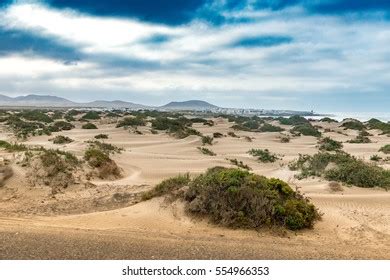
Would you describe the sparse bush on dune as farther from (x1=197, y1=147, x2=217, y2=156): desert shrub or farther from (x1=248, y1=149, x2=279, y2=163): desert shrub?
(x1=197, y1=147, x2=217, y2=156): desert shrub

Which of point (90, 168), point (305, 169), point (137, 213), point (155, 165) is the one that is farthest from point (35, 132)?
point (137, 213)

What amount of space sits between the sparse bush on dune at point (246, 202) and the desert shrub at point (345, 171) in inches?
170

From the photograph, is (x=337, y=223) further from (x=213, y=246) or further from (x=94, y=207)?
(x=94, y=207)

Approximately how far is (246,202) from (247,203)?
0.11 ft

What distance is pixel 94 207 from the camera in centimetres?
1230

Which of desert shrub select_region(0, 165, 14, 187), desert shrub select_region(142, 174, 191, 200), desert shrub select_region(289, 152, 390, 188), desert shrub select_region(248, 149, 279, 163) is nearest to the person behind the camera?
desert shrub select_region(142, 174, 191, 200)

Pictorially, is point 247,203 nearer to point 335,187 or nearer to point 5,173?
point 335,187

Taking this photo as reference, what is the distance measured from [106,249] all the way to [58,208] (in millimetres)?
4984

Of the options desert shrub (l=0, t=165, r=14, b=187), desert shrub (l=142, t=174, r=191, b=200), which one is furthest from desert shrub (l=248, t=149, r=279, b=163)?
desert shrub (l=0, t=165, r=14, b=187)

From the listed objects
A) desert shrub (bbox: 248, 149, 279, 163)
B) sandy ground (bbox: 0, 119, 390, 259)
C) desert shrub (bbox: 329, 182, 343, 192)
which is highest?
desert shrub (bbox: 248, 149, 279, 163)

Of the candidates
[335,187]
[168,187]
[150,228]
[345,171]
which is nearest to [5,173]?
[168,187]

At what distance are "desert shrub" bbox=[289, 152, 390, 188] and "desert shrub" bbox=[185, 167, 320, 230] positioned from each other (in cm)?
459

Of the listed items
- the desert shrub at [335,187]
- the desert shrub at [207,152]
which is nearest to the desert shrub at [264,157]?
the desert shrub at [207,152]

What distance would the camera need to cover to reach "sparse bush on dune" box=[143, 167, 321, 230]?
32.3 ft
